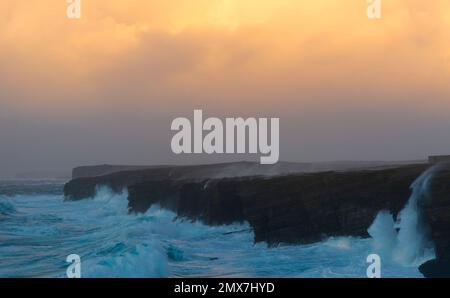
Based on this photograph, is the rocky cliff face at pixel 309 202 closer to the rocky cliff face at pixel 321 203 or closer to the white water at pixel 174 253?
the rocky cliff face at pixel 321 203

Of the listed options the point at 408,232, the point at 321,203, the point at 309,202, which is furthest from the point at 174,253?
the point at 408,232

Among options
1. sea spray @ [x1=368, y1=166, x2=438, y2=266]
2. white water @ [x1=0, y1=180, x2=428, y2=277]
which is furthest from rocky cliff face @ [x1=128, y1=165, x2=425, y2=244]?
white water @ [x1=0, y1=180, x2=428, y2=277]

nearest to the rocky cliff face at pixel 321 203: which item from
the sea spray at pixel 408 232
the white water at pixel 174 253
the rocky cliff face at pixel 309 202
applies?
the rocky cliff face at pixel 309 202

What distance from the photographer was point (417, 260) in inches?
864

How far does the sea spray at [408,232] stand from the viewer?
22.0 m

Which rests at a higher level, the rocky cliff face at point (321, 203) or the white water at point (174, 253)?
the rocky cliff face at point (321, 203)

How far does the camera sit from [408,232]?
23.1 metres

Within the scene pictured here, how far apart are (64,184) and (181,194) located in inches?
1594

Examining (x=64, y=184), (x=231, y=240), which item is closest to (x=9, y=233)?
(x=231, y=240)

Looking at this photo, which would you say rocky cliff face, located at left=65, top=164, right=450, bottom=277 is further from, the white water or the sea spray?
the white water

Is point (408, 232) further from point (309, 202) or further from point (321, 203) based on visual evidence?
point (309, 202)

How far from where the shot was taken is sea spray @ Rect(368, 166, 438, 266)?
22031 mm

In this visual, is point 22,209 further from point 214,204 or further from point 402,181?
point 402,181

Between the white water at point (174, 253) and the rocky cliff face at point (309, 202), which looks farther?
the rocky cliff face at point (309, 202)
